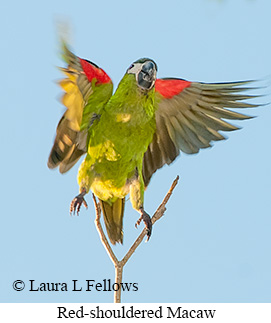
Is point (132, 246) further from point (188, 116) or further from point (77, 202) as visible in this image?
point (188, 116)

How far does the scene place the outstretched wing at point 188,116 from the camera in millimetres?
7145

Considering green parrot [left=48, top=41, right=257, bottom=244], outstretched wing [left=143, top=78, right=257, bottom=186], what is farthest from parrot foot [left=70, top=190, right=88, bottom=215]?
outstretched wing [left=143, top=78, right=257, bottom=186]

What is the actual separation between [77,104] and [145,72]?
2.55 feet

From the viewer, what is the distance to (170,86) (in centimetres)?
717

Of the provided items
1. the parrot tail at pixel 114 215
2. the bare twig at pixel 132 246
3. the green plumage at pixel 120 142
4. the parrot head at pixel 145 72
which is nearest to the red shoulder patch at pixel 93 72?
the green plumage at pixel 120 142

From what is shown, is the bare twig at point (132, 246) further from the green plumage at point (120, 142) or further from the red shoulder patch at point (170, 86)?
the red shoulder patch at point (170, 86)

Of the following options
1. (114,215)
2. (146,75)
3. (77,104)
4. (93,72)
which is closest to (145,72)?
(146,75)

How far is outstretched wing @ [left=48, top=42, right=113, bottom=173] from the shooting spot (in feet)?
21.1

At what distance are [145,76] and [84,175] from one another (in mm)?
1233

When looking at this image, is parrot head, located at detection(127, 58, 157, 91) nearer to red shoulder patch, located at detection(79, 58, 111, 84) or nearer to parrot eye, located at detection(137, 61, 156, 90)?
parrot eye, located at detection(137, 61, 156, 90)
